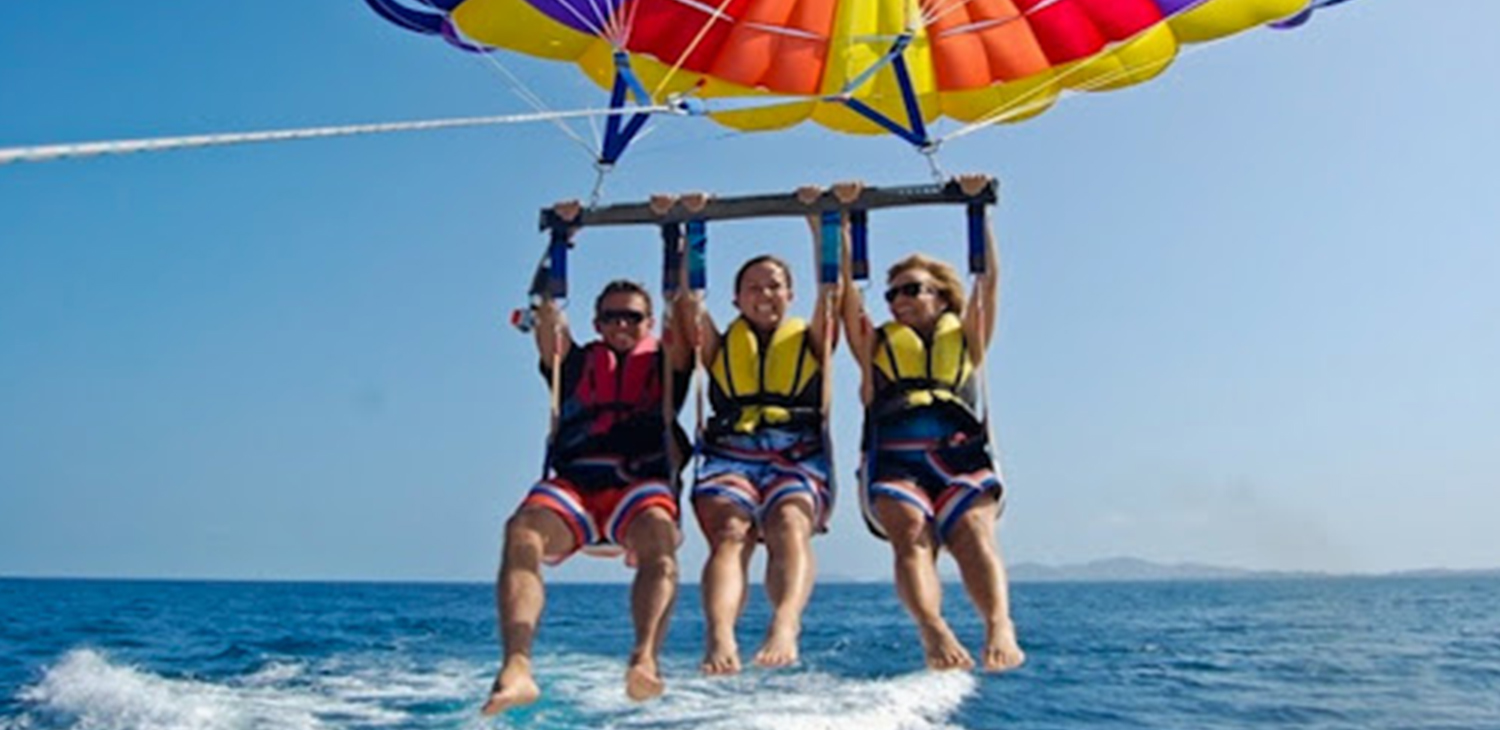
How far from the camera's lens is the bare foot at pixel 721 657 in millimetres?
4945

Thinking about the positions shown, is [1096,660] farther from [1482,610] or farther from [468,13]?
[1482,610]

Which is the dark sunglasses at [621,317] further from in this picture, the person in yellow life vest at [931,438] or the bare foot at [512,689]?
the bare foot at [512,689]

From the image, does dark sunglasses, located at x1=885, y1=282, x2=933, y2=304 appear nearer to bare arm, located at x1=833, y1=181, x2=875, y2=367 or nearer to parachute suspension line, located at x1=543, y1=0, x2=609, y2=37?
bare arm, located at x1=833, y1=181, x2=875, y2=367

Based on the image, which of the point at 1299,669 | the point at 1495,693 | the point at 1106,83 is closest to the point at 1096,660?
the point at 1299,669

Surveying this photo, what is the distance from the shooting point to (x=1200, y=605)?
2950 inches

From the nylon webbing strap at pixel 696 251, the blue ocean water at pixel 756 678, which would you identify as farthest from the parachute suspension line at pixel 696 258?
the blue ocean water at pixel 756 678

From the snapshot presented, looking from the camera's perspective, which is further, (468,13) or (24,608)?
(24,608)

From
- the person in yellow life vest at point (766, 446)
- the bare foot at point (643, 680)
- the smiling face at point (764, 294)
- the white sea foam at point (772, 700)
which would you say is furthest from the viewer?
the white sea foam at point (772, 700)

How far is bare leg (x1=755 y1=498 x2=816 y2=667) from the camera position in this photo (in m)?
5.09

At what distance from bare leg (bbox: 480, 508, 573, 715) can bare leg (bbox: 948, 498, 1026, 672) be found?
1.47 meters

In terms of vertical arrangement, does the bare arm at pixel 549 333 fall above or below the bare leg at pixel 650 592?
above

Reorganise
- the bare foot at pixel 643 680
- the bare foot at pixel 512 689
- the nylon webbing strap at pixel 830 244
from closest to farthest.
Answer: the bare foot at pixel 512 689 → the bare foot at pixel 643 680 → the nylon webbing strap at pixel 830 244

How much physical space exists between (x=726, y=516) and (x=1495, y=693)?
88.5 feet

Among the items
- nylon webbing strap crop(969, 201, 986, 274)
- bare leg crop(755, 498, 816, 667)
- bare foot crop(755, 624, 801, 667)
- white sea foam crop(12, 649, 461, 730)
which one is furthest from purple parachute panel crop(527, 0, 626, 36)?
white sea foam crop(12, 649, 461, 730)
